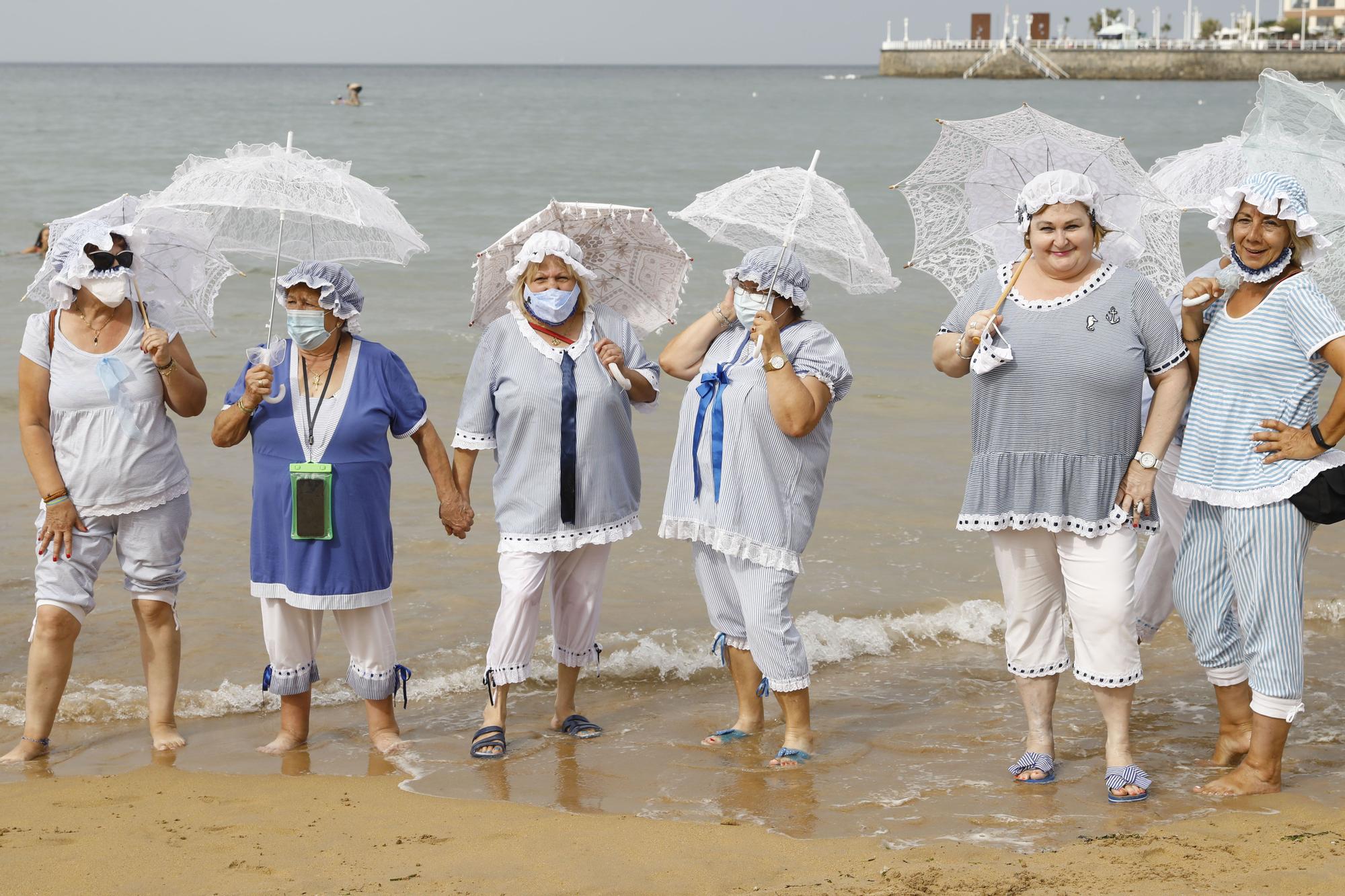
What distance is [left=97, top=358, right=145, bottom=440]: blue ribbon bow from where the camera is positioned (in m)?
4.93

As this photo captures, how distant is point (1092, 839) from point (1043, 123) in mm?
2352

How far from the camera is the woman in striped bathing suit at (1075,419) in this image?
4426 millimetres

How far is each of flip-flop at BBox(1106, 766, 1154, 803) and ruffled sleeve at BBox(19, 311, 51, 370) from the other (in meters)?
3.85

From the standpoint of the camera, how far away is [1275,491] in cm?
432

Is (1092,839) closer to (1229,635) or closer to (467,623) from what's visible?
(1229,635)

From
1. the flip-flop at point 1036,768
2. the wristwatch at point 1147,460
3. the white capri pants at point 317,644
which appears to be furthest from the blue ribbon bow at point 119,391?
the wristwatch at point 1147,460

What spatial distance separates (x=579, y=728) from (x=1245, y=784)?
2.38 m

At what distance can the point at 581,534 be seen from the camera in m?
5.11

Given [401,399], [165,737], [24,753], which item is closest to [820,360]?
[401,399]

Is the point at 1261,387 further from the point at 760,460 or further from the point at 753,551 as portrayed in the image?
the point at 753,551

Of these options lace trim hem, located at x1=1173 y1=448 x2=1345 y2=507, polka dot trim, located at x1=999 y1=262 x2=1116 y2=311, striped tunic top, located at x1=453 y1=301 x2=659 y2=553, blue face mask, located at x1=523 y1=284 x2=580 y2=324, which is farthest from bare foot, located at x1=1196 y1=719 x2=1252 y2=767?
blue face mask, located at x1=523 y1=284 x2=580 y2=324

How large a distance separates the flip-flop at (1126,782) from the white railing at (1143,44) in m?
110

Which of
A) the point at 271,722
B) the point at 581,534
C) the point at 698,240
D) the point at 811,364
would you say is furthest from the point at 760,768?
the point at 698,240

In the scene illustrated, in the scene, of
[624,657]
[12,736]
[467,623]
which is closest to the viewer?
[12,736]
